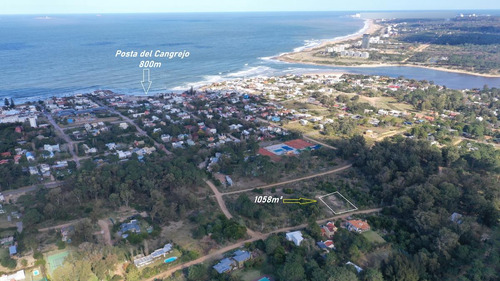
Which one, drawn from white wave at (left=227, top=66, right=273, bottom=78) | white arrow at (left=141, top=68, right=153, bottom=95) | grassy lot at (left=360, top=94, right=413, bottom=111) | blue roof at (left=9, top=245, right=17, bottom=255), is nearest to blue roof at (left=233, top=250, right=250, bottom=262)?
blue roof at (left=9, top=245, right=17, bottom=255)

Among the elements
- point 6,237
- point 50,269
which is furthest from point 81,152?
point 50,269

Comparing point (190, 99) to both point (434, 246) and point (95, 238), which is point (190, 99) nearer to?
point (95, 238)

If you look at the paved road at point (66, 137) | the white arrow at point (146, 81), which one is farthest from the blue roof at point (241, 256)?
the white arrow at point (146, 81)

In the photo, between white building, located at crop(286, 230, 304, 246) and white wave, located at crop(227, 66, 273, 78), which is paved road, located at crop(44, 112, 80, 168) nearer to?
white building, located at crop(286, 230, 304, 246)

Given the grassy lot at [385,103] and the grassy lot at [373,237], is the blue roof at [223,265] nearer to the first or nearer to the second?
the grassy lot at [373,237]

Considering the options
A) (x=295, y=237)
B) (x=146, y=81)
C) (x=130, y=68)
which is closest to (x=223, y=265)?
(x=295, y=237)

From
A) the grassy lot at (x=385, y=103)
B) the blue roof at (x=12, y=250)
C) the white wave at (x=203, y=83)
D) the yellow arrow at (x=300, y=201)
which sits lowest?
the yellow arrow at (x=300, y=201)

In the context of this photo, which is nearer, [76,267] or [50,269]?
[76,267]

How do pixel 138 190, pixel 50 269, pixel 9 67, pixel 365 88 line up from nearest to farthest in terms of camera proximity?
pixel 50 269 < pixel 138 190 < pixel 365 88 < pixel 9 67
